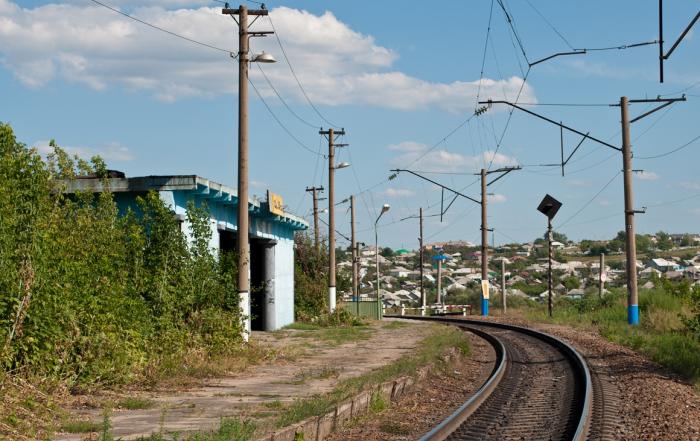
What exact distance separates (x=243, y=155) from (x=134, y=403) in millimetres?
9593

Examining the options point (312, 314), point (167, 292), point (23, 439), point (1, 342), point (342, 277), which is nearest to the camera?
point (23, 439)

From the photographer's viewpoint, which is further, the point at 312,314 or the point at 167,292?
the point at 312,314

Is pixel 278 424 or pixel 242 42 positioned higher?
pixel 242 42

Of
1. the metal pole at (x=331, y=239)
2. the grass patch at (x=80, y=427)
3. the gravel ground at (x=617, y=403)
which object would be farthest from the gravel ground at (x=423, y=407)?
the metal pole at (x=331, y=239)

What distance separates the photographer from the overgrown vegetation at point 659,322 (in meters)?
21.3

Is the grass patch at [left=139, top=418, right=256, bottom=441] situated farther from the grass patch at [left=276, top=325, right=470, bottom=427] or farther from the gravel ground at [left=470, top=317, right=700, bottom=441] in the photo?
the gravel ground at [left=470, top=317, right=700, bottom=441]

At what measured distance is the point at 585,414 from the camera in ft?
43.1

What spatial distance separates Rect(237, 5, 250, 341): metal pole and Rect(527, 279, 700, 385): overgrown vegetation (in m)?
9.82

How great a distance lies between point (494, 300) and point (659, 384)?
2063 inches

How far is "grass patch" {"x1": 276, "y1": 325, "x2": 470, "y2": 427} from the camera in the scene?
1210cm

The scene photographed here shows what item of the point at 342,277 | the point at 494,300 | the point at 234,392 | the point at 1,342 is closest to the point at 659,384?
the point at 234,392

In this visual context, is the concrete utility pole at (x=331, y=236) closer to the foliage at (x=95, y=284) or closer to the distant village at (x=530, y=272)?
the foliage at (x=95, y=284)

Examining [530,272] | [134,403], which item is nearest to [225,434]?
[134,403]

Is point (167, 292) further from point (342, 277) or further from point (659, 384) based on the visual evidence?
point (342, 277)
